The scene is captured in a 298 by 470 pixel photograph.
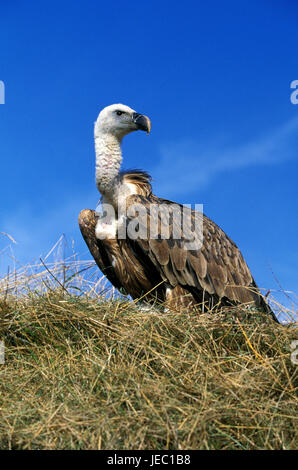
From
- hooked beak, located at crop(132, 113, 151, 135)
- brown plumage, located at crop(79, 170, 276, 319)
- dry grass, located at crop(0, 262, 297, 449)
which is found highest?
hooked beak, located at crop(132, 113, 151, 135)

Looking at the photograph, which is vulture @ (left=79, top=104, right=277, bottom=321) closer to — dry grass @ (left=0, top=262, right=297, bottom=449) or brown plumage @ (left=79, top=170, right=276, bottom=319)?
brown plumage @ (left=79, top=170, right=276, bottom=319)

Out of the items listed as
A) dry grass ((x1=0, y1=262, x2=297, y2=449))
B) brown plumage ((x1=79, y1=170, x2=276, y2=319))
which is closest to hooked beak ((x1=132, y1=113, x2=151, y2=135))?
brown plumage ((x1=79, y1=170, x2=276, y2=319))

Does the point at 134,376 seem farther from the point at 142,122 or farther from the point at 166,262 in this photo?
the point at 142,122

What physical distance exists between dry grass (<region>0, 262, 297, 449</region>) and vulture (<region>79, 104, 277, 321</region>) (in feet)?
1.82

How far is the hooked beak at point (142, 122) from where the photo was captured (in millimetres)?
5684

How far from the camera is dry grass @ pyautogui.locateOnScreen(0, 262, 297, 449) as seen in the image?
3.17 meters

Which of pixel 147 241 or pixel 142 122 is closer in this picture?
pixel 147 241

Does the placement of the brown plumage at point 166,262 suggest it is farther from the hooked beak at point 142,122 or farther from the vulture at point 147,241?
the hooked beak at point 142,122

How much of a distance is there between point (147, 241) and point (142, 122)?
4.35 ft

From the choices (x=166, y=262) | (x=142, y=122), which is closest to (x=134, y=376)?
(x=166, y=262)

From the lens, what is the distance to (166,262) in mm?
5336

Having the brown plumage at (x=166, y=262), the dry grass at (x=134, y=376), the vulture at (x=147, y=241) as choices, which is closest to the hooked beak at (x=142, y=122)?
the vulture at (x=147, y=241)
